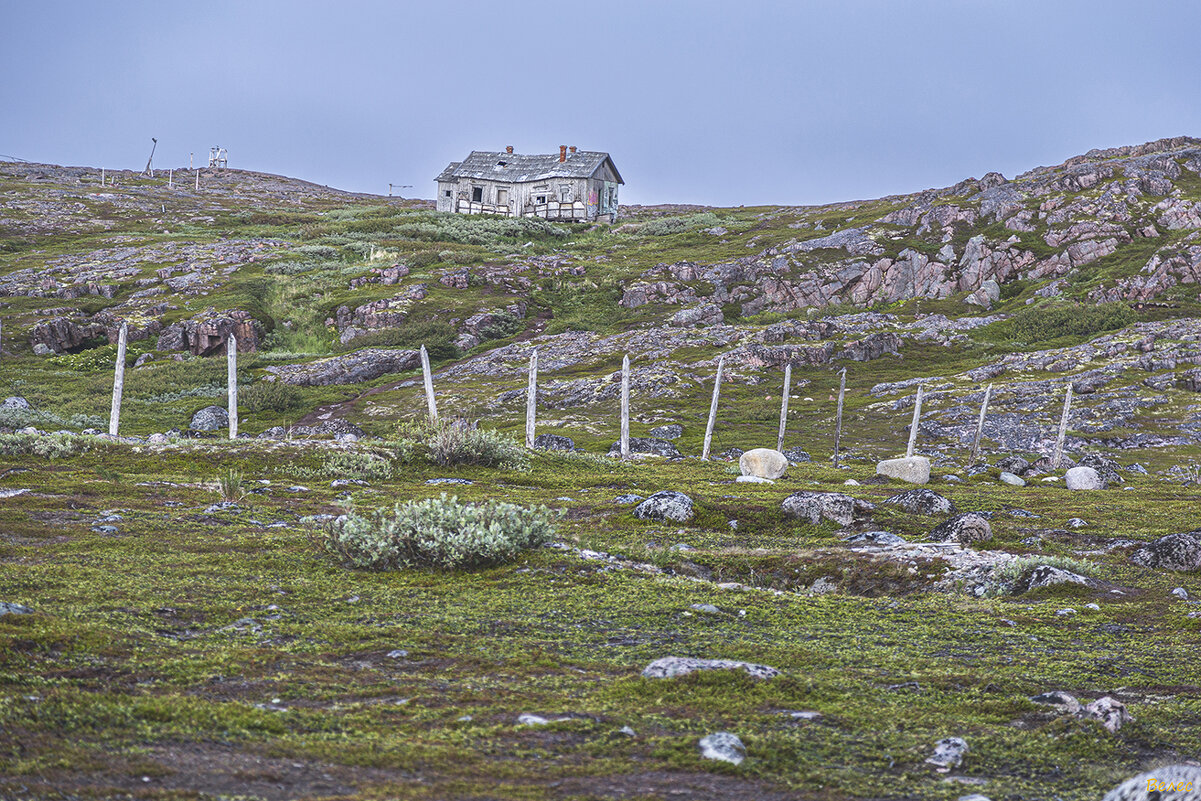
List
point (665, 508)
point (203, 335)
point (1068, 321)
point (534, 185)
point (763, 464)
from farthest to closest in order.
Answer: point (534, 185), point (1068, 321), point (203, 335), point (763, 464), point (665, 508)

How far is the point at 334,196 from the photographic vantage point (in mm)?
177250

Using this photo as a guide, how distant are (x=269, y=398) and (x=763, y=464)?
3721cm

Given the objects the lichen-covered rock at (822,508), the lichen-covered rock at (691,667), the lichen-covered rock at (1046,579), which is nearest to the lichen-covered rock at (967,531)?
the lichen-covered rock at (822,508)

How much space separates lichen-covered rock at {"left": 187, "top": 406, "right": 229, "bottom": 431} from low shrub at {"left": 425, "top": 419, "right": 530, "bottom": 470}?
29689 mm

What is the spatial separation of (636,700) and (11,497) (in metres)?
13.6

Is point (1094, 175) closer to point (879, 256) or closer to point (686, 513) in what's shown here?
point (879, 256)

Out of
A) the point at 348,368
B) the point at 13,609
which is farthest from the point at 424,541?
the point at 348,368

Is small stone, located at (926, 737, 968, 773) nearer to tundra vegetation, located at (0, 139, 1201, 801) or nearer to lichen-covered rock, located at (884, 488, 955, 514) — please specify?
tundra vegetation, located at (0, 139, 1201, 801)

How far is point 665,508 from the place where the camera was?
16844 mm

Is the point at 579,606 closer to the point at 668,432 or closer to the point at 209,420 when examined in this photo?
the point at 668,432

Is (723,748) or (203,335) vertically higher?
(203,335)

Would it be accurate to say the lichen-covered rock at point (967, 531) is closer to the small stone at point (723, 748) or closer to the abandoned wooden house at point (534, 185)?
the small stone at point (723, 748)

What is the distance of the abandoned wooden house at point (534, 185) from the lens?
409 ft

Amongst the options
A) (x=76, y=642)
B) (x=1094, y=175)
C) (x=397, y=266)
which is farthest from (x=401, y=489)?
(x=1094, y=175)
